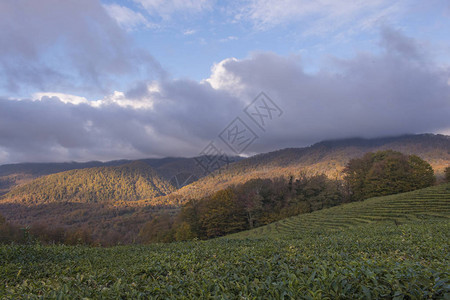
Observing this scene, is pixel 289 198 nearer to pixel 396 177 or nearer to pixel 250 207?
pixel 250 207

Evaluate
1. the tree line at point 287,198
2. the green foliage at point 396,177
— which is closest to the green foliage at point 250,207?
the tree line at point 287,198

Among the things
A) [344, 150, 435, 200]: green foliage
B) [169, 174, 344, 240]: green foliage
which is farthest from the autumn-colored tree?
[344, 150, 435, 200]: green foliage

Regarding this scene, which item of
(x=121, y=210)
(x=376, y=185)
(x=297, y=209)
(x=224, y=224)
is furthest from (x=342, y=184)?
(x=121, y=210)

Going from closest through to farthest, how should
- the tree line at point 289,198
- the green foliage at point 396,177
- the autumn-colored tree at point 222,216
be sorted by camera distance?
the green foliage at point 396,177 < the tree line at point 289,198 < the autumn-colored tree at point 222,216

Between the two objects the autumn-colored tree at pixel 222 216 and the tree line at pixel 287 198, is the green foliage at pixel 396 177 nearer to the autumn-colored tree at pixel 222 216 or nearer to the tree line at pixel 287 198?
the tree line at pixel 287 198

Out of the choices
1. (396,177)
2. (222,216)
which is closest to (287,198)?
(222,216)

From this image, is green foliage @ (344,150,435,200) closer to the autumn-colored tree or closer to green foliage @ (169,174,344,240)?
green foliage @ (169,174,344,240)

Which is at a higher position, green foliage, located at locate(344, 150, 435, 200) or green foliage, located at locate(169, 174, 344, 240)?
green foliage, located at locate(344, 150, 435, 200)

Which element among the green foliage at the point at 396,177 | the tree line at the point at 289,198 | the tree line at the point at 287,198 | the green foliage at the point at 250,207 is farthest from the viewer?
the green foliage at the point at 250,207

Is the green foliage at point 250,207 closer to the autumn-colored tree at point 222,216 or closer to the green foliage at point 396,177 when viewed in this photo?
the autumn-colored tree at point 222,216

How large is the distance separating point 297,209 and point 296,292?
61.5 meters

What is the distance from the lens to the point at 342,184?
259ft

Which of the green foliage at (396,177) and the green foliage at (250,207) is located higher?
the green foliage at (396,177)

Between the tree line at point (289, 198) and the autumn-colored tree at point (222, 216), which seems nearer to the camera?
the tree line at point (289, 198)
